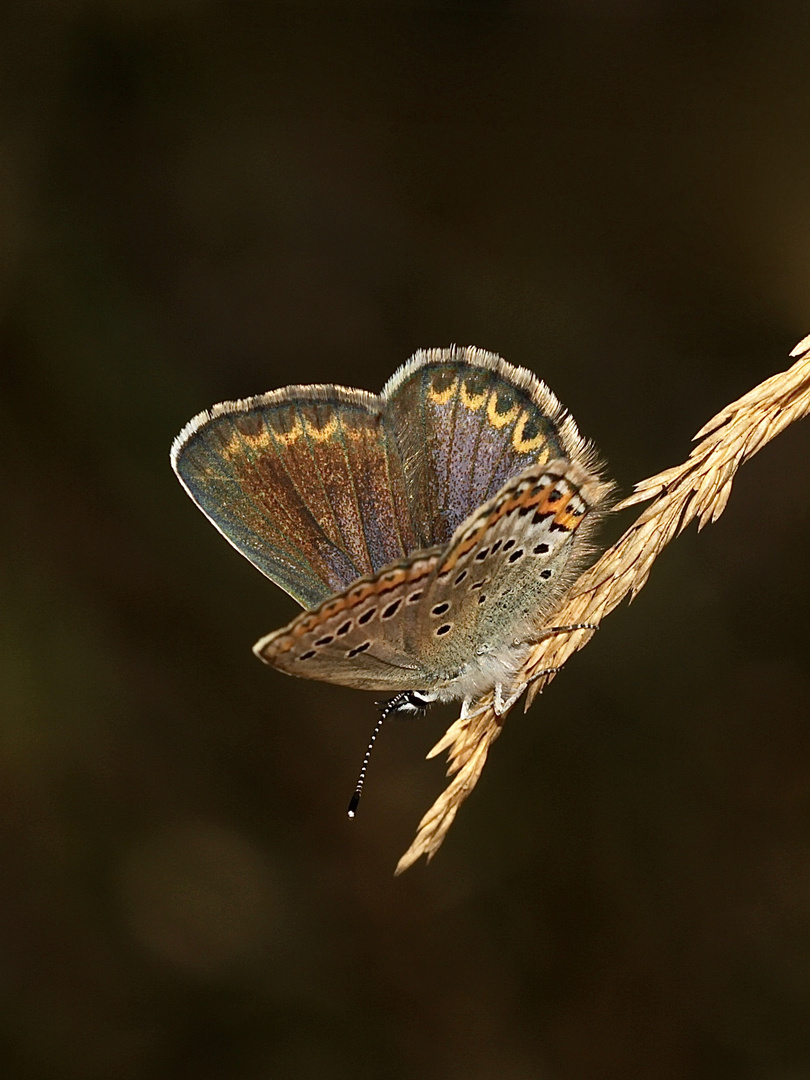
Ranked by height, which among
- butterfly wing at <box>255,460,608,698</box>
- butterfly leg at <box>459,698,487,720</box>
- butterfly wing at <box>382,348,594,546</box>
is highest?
butterfly wing at <box>382,348,594,546</box>

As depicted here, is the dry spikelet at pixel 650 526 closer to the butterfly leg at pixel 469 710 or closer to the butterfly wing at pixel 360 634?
the butterfly leg at pixel 469 710

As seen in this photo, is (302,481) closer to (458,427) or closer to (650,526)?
(458,427)

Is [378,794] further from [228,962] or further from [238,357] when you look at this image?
[238,357]

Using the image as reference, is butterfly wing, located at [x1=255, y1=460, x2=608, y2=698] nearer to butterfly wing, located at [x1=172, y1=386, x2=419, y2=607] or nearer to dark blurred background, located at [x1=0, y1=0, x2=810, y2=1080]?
butterfly wing, located at [x1=172, y1=386, x2=419, y2=607]

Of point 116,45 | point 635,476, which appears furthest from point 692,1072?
point 116,45

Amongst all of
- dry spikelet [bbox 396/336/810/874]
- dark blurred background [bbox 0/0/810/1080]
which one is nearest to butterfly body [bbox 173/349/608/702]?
dry spikelet [bbox 396/336/810/874]

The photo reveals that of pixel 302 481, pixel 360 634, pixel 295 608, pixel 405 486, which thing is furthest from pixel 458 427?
pixel 295 608

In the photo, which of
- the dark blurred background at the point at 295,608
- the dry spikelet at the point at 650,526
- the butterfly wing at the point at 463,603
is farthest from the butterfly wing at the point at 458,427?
the dark blurred background at the point at 295,608
